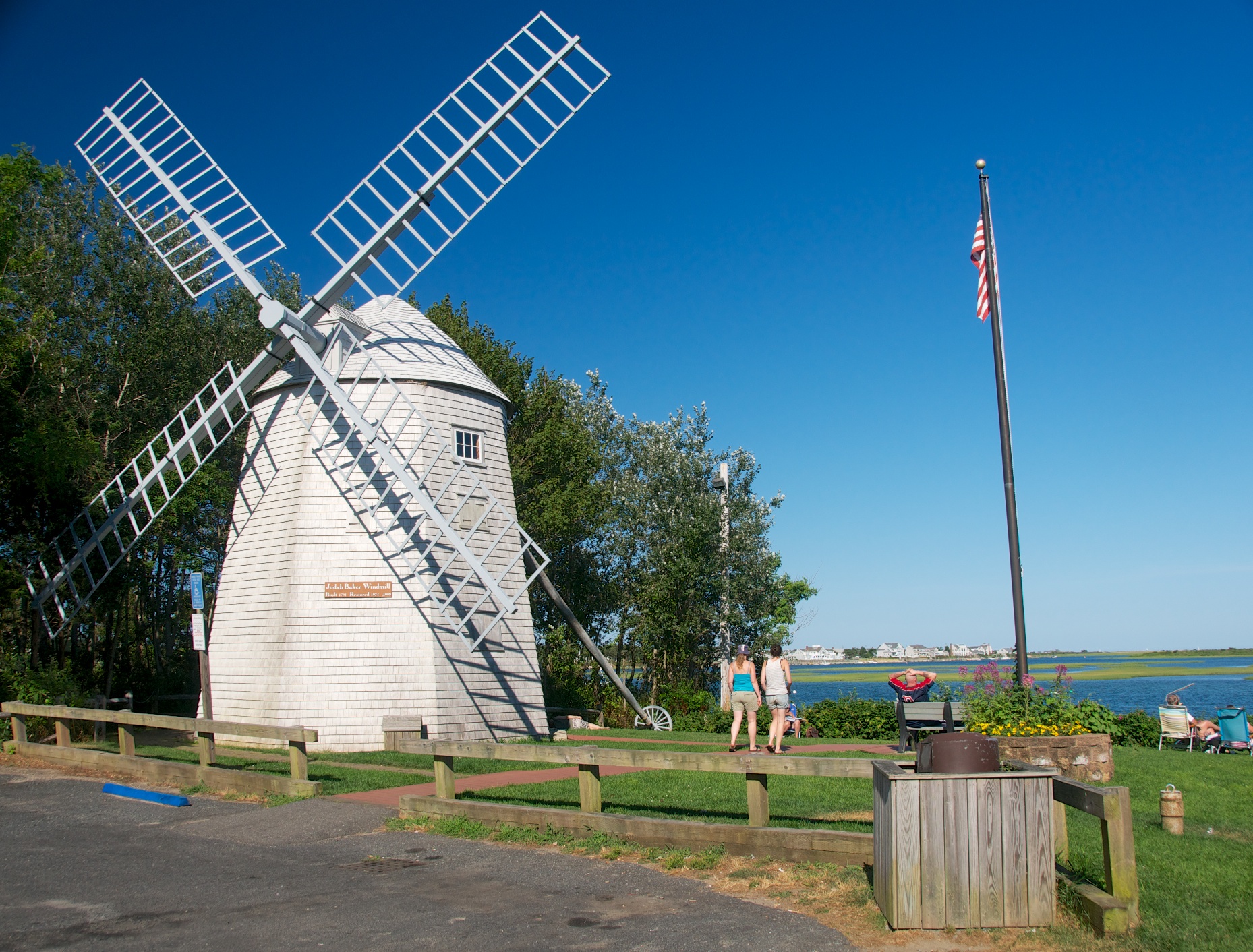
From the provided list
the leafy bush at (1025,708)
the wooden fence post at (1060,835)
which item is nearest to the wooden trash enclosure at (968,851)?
the wooden fence post at (1060,835)

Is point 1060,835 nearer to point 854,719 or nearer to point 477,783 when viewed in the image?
point 477,783

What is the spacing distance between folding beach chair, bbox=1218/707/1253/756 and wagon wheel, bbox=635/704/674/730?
12333 mm

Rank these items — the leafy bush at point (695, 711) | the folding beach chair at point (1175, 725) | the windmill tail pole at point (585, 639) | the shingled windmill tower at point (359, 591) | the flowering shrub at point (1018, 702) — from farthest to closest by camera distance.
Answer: the leafy bush at point (695, 711) < the windmill tail pole at point (585, 639) < the folding beach chair at point (1175, 725) < the shingled windmill tower at point (359, 591) < the flowering shrub at point (1018, 702)

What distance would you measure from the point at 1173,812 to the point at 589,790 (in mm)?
5352

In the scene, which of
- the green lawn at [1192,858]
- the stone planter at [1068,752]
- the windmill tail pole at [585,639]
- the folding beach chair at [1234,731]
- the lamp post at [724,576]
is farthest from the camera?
the lamp post at [724,576]

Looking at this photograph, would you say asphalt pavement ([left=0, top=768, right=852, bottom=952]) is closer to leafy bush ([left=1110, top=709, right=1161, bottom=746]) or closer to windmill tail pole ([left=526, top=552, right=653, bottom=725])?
windmill tail pole ([left=526, top=552, right=653, bottom=725])

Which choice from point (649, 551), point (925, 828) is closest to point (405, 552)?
point (925, 828)

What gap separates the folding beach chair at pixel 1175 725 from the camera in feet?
57.0

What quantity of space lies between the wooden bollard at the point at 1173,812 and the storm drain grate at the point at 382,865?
22.1ft

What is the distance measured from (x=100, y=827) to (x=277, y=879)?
324cm

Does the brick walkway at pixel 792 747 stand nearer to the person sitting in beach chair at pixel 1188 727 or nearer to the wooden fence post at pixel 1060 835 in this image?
the person sitting in beach chair at pixel 1188 727

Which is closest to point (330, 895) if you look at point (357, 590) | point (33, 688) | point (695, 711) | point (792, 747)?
point (792, 747)

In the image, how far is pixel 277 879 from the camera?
725cm

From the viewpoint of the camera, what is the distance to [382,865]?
7.70m
